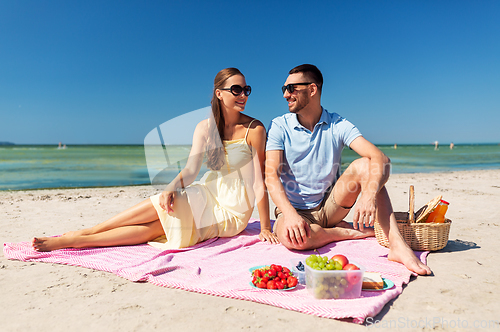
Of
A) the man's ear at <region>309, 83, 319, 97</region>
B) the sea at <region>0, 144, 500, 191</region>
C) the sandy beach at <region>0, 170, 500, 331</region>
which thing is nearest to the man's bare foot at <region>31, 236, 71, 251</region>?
the sandy beach at <region>0, 170, 500, 331</region>

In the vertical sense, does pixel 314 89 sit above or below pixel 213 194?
above

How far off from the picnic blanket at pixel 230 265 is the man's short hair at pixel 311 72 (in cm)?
187

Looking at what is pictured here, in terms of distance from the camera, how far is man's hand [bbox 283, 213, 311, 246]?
3.24m

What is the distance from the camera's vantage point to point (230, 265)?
331 centimetres

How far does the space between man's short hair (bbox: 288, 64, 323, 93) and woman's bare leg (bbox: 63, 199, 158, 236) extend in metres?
2.19

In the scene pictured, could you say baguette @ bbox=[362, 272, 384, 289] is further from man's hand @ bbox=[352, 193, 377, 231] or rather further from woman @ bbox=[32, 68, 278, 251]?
woman @ bbox=[32, 68, 278, 251]

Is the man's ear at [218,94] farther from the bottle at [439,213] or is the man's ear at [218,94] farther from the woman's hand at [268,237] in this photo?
the bottle at [439,213]

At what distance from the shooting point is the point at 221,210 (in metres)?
4.02

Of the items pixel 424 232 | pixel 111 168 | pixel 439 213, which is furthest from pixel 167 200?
pixel 111 168

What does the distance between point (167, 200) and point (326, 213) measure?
1.72m

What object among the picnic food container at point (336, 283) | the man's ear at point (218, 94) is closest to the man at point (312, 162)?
the man's ear at point (218, 94)

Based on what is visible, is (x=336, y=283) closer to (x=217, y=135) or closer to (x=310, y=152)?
(x=310, y=152)

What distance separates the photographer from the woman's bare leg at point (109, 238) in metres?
3.61

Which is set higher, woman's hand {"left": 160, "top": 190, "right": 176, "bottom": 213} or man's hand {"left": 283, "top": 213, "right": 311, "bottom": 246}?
woman's hand {"left": 160, "top": 190, "right": 176, "bottom": 213}
